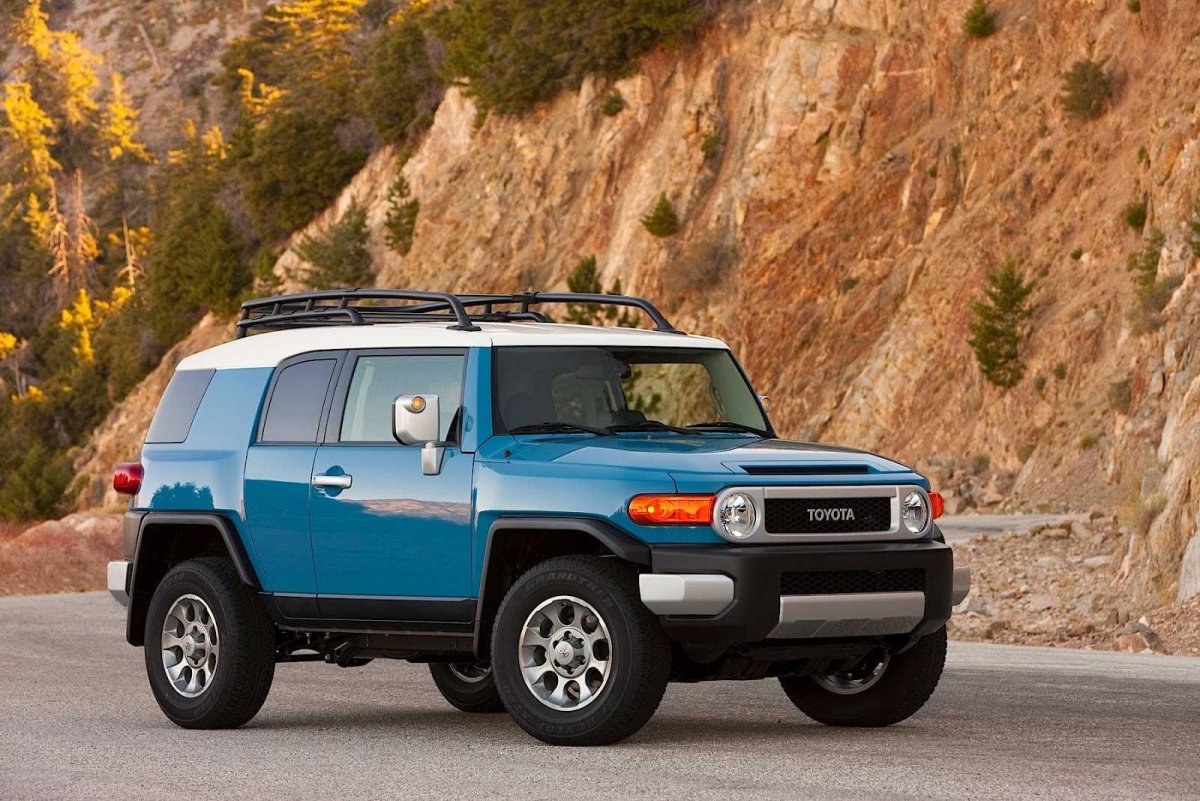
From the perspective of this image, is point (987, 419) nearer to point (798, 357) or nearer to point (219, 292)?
point (798, 357)

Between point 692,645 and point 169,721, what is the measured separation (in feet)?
12.2

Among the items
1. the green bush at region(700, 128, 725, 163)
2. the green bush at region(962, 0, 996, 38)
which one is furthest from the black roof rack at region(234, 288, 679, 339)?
the green bush at region(700, 128, 725, 163)

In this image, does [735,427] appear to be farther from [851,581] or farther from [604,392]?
[851,581]

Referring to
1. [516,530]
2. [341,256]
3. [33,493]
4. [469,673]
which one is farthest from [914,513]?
[33,493]

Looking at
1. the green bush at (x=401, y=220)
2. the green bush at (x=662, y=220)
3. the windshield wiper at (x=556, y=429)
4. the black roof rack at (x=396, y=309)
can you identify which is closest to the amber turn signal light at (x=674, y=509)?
the windshield wiper at (x=556, y=429)

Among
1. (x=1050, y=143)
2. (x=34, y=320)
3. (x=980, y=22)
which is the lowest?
(x=34, y=320)

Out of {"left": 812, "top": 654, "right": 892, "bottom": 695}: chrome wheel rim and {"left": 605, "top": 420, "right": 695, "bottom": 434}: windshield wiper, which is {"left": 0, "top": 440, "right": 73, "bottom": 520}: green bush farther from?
{"left": 605, "top": 420, "right": 695, "bottom": 434}: windshield wiper

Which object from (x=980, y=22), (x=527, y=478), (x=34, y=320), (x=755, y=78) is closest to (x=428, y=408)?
(x=527, y=478)

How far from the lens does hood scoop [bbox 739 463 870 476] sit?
30.8 ft

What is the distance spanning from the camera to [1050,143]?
47812 mm

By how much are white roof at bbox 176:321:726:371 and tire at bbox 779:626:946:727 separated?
1.96m

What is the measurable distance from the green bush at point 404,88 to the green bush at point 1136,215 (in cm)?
3668

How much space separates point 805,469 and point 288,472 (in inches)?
117

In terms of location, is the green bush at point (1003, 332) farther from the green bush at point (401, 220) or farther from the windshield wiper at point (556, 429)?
the windshield wiper at point (556, 429)
